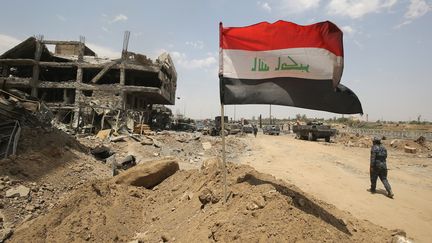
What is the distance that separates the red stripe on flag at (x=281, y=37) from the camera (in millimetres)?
5023

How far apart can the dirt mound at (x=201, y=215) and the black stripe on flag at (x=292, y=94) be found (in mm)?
1403

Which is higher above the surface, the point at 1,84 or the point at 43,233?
the point at 1,84

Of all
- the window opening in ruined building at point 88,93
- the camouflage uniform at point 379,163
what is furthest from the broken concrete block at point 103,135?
the camouflage uniform at point 379,163

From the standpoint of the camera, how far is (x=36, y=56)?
3038cm

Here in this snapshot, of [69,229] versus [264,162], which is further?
[264,162]

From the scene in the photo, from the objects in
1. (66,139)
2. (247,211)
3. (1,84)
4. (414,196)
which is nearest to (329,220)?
(247,211)

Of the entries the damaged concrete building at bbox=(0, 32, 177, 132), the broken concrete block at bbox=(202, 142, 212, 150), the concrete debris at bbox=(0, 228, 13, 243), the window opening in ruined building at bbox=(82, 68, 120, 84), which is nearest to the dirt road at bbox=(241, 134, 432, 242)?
the broken concrete block at bbox=(202, 142, 212, 150)

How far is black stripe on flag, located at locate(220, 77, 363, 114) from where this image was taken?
16.5 ft

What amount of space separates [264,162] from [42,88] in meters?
26.6

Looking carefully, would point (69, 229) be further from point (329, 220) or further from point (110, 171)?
point (110, 171)

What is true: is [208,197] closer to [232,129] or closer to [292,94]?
[292,94]

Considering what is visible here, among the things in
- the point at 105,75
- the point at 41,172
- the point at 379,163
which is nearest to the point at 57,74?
the point at 105,75

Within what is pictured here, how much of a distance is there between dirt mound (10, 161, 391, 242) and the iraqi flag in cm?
151

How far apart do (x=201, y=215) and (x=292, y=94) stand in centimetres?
247
